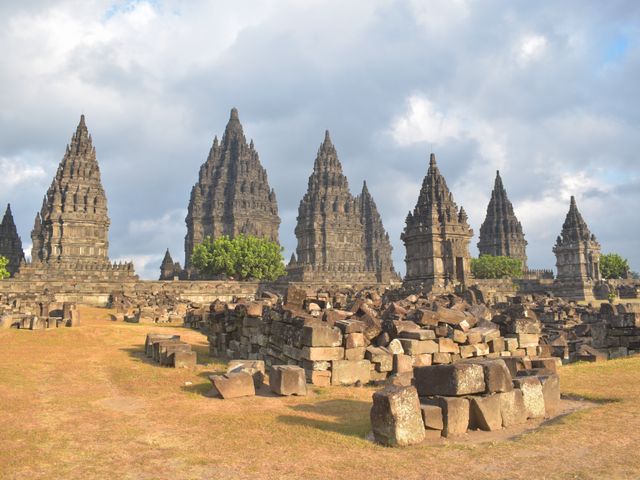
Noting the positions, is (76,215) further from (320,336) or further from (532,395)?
(532,395)

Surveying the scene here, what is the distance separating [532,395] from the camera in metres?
8.34

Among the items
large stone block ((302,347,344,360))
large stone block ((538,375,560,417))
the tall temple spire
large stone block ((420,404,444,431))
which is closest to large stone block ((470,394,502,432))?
large stone block ((420,404,444,431))

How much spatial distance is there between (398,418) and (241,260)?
179 feet

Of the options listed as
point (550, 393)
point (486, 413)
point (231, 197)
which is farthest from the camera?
point (231, 197)

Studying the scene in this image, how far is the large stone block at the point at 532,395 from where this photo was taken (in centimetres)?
823

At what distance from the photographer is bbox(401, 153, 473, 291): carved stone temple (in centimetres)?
4262

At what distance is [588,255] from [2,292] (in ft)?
200

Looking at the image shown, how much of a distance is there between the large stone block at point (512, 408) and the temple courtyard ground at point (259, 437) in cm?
23

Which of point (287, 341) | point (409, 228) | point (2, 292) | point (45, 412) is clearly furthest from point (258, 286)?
point (45, 412)

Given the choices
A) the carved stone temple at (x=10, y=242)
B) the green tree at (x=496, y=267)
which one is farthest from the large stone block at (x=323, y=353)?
the green tree at (x=496, y=267)

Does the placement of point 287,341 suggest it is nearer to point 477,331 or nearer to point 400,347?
point 400,347

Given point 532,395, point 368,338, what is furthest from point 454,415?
point 368,338

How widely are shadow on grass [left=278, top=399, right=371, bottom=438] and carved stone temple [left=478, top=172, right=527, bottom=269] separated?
82.2 metres

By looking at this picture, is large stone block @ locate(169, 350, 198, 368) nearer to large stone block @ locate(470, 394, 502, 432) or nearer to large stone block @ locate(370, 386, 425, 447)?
large stone block @ locate(370, 386, 425, 447)
